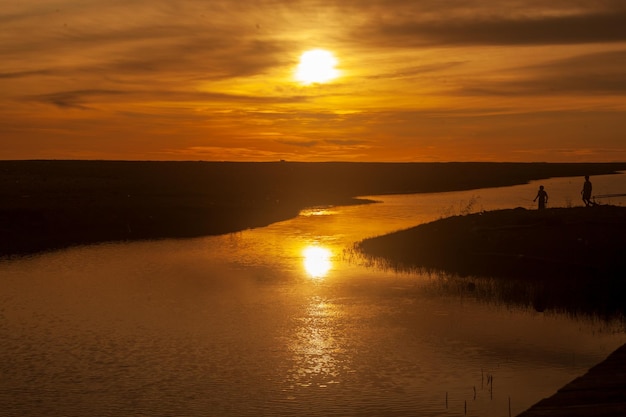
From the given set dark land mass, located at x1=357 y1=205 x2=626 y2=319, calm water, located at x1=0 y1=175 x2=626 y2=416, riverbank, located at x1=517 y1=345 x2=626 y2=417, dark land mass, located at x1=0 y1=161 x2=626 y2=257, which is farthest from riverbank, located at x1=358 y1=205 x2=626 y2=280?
dark land mass, located at x1=0 y1=161 x2=626 y2=257

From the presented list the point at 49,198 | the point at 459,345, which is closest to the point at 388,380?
the point at 459,345

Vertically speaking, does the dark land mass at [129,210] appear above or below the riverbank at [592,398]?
above

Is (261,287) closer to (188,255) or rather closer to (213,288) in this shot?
(213,288)

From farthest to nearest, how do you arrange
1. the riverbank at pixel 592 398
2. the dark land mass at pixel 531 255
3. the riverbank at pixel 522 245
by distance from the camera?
the riverbank at pixel 522 245 → the dark land mass at pixel 531 255 → the riverbank at pixel 592 398

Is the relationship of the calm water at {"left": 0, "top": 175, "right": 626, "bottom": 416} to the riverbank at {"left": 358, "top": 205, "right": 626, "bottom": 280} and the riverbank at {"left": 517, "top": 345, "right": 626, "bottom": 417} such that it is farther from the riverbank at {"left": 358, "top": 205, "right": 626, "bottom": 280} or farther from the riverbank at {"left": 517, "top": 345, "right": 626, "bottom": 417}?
the riverbank at {"left": 358, "top": 205, "right": 626, "bottom": 280}

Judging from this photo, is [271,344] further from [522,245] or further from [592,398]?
[522,245]

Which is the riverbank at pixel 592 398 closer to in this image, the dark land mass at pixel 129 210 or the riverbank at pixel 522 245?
Result: the riverbank at pixel 522 245

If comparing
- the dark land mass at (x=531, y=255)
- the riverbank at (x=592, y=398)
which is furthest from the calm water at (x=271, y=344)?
the riverbank at (x=592, y=398)

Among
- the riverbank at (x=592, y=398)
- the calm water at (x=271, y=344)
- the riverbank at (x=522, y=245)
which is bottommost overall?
the calm water at (x=271, y=344)
